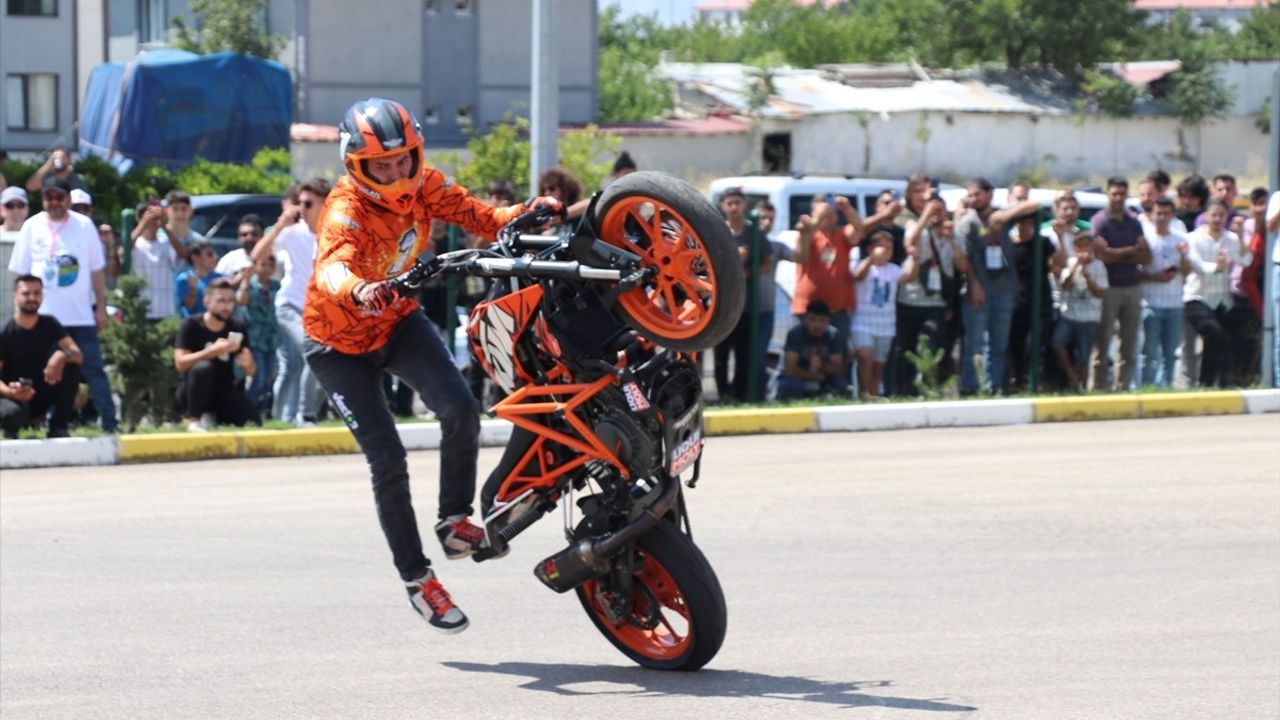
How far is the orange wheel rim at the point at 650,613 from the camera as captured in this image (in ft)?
22.1

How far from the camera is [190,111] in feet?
104

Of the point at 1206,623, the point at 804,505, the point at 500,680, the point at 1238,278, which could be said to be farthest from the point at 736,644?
the point at 1238,278

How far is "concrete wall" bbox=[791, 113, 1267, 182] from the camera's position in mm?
53188

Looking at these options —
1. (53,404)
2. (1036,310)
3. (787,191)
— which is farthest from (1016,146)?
(53,404)

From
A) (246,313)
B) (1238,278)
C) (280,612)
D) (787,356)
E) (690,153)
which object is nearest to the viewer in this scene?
(280,612)

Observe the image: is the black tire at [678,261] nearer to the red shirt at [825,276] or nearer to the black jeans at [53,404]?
the black jeans at [53,404]

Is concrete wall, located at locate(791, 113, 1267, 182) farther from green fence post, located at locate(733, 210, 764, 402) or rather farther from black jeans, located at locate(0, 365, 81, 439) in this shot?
black jeans, located at locate(0, 365, 81, 439)

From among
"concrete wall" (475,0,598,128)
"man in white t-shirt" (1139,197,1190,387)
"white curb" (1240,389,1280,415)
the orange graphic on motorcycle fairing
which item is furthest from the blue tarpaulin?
the orange graphic on motorcycle fairing

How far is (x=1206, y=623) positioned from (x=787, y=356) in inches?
277

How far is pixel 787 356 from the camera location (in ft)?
46.4

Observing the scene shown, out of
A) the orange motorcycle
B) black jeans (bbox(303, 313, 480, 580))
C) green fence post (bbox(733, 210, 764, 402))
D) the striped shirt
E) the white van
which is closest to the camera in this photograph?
the orange motorcycle

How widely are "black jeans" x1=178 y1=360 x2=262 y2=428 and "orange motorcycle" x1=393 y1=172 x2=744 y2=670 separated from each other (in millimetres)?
6276

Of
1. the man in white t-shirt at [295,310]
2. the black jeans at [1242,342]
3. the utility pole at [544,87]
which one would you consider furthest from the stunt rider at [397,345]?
the black jeans at [1242,342]

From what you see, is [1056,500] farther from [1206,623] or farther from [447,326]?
[447,326]
